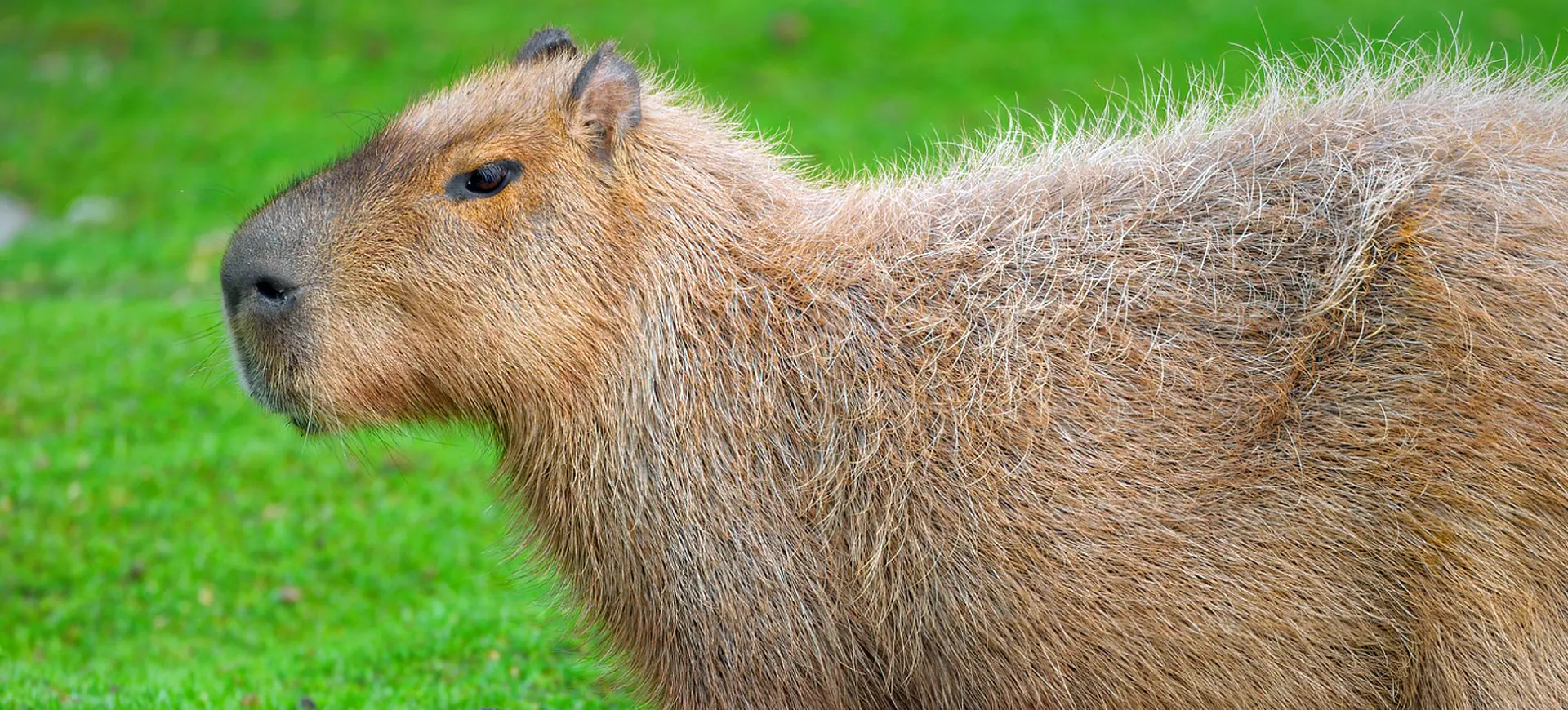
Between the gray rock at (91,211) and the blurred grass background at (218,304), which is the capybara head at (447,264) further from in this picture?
the gray rock at (91,211)

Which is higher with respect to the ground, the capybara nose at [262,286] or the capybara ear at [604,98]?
the capybara ear at [604,98]

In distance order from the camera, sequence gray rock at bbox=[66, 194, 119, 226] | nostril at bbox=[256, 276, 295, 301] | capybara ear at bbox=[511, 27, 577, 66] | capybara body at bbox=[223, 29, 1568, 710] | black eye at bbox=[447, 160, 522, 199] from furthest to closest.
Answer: gray rock at bbox=[66, 194, 119, 226] < capybara ear at bbox=[511, 27, 577, 66] < black eye at bbox=[447, 160, 522, 199] < nostril at bbox=[256, 276, 295, 301] < capybara body at bbox=[223, 29, 1568, 710]

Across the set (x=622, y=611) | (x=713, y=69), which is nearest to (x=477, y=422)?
(x=622, y=611)

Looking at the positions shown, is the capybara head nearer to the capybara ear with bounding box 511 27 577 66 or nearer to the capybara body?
the capybara body

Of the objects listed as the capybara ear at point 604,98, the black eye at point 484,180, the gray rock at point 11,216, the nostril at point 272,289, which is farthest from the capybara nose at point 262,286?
the gray rock at point 11,216

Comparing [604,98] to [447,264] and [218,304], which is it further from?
[218,304]

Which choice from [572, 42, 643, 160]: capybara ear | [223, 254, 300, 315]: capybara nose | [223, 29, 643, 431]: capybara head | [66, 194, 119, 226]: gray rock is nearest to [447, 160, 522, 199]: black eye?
[223, 29, 643, 431]: capybara head

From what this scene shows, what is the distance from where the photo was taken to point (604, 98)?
3.15 m

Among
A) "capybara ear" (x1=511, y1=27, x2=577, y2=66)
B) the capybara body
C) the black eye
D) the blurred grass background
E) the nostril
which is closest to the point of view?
the capybara body

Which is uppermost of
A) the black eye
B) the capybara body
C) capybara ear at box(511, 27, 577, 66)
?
capybara ear at box(511, 27, 577, 66)

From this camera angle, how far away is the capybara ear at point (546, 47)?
3.43m

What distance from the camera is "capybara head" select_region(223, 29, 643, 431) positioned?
9.95ft

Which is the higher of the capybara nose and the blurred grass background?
the blurred grass background

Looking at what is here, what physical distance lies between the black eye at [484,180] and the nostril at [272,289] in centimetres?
39
